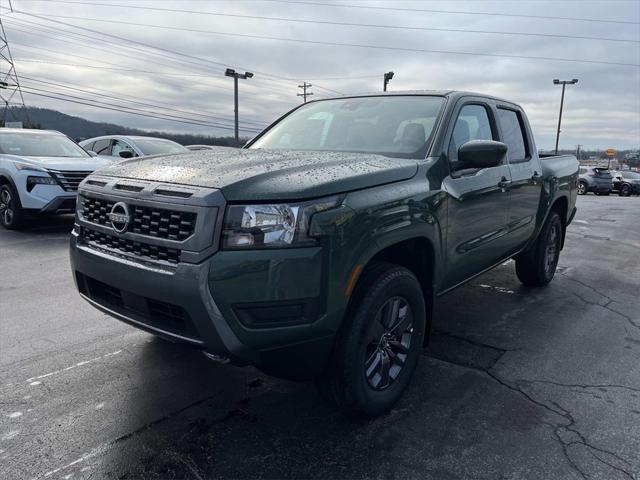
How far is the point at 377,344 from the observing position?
9.21ft

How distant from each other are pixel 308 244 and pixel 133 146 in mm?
9652

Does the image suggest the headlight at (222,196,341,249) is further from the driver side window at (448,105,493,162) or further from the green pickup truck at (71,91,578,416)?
the driver side window at (448,105,493,162)

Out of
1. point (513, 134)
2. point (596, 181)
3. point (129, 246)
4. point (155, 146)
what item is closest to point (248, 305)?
point (129, 246)

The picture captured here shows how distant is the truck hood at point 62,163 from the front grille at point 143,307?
18.8 feet

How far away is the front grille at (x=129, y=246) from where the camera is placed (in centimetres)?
241

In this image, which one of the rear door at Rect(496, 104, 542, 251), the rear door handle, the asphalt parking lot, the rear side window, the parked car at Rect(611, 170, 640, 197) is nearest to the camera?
the asphalt parking lot

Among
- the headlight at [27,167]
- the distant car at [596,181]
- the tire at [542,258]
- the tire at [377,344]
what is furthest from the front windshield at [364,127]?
the distant car at [596,181]

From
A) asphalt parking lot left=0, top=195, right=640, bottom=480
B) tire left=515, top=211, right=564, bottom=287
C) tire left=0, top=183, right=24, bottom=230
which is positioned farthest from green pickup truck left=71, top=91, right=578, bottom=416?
tire left=0, top=183, right=24, bottom=230

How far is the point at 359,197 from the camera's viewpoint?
101 inches

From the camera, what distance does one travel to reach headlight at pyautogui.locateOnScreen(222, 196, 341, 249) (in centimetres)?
230

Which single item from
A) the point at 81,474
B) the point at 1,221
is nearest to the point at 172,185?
the point at 81,474

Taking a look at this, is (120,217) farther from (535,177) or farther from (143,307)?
(535,177)

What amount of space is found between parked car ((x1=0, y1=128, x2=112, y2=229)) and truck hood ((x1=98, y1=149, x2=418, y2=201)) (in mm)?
5467

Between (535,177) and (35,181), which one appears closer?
(535,177)
